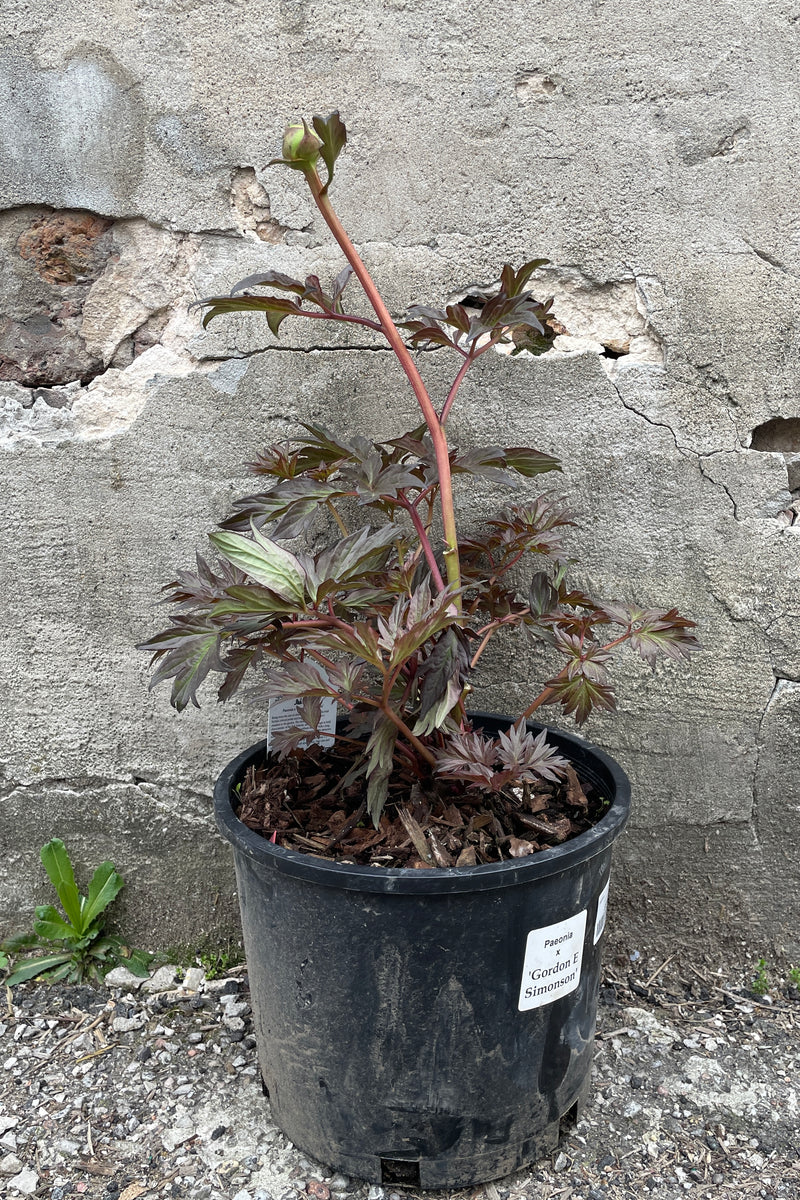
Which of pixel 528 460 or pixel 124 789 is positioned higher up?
pixel 528 460

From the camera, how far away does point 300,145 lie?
1.14 m

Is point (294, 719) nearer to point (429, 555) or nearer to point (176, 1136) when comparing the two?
point (429, 555)

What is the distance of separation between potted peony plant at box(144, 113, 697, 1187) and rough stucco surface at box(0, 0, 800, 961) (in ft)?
1.09

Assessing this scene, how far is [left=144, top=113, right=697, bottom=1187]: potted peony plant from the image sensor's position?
1.23m

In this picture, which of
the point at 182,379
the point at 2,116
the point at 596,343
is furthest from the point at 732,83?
the point at 2,116

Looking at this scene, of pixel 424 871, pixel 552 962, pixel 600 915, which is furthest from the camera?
pixel 600 915

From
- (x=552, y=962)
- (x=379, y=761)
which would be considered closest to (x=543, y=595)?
(x=379, y=761)

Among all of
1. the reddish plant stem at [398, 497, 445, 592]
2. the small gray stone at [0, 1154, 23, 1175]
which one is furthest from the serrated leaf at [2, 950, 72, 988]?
the reddish plant stem at [398, 497, 445, 592]

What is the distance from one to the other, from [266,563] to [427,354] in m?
0.82

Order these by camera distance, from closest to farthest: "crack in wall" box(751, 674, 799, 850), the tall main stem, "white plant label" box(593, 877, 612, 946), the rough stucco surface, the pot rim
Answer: the pot rim → the tall main stem → "white plant label" box(593, 877, 612, 946) → the rough stucco surface → "crack in wall" box(751, 674, 799, 850)

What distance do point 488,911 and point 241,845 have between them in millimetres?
388

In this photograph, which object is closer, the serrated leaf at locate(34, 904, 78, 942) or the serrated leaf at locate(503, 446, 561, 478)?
the serrated leaf at locate(503, 446, 561, 478)

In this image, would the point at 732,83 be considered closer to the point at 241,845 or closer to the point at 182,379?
the point at 182,379

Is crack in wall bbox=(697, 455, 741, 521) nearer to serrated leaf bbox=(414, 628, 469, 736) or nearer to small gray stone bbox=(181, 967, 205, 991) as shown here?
serrated leaf bbox=(414, 628, 469, 736)
